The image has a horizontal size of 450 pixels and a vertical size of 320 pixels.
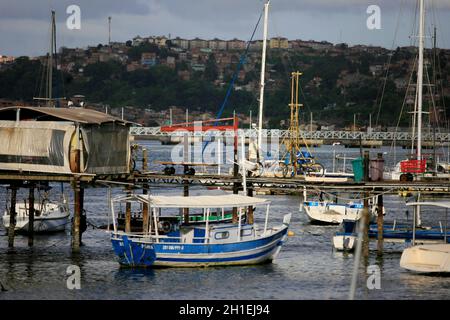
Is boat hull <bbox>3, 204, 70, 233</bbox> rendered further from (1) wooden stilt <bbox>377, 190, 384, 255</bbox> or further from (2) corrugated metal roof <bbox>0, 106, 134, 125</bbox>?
(1) wooden stilt <bbox>377, 190, 384, 255</bbox>

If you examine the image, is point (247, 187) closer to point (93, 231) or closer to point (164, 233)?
point (164, 233)

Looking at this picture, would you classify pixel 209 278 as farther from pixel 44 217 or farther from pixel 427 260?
pixel 44 217

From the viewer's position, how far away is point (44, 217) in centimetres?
7288

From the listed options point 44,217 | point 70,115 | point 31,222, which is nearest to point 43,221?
point 44,217

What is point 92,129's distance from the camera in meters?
62.8

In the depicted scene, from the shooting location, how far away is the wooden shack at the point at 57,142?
61.6 meters

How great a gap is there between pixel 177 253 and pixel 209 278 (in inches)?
114

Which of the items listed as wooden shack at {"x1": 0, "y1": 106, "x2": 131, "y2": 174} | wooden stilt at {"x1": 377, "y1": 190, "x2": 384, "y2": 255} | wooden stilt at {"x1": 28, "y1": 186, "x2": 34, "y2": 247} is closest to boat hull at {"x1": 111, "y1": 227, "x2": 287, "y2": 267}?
wooden shack at {"x1": 0, "y1": 106, "x2": 131, "y2": 174}

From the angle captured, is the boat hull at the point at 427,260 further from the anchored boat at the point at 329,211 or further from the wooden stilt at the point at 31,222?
the wooden stilt at the point at 31,222

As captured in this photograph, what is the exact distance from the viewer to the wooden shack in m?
61.6

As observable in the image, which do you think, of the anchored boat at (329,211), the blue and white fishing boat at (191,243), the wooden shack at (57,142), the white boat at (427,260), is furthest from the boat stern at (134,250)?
the anchored boat at (329,211)

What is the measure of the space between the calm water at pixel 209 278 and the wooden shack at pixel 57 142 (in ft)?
16.8

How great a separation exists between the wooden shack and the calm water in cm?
513

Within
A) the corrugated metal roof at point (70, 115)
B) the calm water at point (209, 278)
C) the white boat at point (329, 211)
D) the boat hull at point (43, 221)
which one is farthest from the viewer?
the white boat at point (329, 211)
